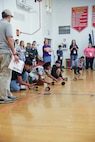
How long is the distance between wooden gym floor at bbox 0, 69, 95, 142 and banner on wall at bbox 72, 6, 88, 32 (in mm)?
10369

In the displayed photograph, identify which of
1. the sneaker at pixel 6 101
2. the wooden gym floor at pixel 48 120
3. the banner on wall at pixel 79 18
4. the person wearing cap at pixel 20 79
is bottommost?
the wooden gym floor at pixel 48 120

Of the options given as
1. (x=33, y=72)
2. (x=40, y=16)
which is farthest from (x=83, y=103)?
(x=40, y=16)

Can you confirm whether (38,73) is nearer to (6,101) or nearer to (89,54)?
(6,101)

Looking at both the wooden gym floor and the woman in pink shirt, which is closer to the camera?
the wooden gym floor

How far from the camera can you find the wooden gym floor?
229 centimetres

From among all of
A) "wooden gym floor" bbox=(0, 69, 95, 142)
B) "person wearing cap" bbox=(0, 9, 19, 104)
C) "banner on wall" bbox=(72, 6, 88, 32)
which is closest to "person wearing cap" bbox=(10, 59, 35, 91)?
"wooden gym floor" bbox=(0, 69, 95, 142)

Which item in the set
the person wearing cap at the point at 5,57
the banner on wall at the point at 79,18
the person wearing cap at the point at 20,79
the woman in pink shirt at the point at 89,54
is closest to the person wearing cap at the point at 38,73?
the person wearing cap at the point at 20,79

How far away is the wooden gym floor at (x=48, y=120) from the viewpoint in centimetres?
229

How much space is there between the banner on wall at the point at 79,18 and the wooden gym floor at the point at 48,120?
10.4m

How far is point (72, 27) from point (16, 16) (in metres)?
4.87

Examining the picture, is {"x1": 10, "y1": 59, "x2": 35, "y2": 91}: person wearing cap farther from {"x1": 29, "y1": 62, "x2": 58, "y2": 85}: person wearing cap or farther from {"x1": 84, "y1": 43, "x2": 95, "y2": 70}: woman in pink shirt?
{"x1": 84, "y1": 43, "x2": 95, "y2": 70}: woman in pink shirt

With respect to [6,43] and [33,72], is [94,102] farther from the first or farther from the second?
[33,72]

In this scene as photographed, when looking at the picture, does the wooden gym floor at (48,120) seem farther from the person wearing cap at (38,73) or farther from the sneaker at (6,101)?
the person wearing cap at (38,73)

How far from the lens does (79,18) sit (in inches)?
560
